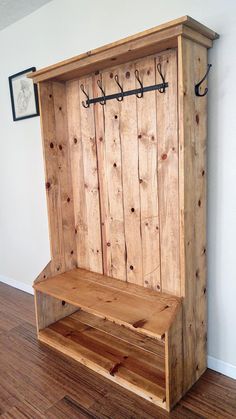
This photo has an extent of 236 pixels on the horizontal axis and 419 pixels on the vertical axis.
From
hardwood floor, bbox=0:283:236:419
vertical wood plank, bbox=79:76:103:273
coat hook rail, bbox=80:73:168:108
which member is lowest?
hardwood floor, bbox=0:283:236:419

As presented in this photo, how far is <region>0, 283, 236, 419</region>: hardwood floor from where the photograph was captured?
1.65m

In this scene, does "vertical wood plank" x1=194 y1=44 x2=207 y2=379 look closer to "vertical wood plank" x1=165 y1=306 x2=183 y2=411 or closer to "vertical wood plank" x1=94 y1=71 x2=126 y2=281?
"vertical wood plank" x1=165 y1=306 x2=183 y2=411

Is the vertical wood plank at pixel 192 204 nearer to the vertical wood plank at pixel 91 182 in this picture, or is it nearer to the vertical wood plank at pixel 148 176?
the vertical wood plank at pixel 148 176

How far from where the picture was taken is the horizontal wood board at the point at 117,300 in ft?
5.35

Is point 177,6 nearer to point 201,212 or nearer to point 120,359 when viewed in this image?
point 201,212

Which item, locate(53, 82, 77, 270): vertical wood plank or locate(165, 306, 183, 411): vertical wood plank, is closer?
locate(165, 306, 183, 411): vertical wood plank

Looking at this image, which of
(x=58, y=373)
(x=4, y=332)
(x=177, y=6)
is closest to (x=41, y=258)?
(x=4, y=332)

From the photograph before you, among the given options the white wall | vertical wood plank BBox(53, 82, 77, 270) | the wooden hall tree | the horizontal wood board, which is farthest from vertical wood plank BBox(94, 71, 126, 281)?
the white wall

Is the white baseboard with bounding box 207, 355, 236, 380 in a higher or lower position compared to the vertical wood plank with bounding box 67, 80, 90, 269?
lower

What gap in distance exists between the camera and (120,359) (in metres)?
2.01

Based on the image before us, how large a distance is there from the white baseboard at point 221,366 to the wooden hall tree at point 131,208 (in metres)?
0.09

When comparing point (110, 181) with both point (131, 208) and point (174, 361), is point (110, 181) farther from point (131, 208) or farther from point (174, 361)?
point (174, 361)

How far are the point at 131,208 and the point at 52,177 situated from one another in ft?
2.11

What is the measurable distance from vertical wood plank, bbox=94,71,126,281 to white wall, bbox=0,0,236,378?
438mm
